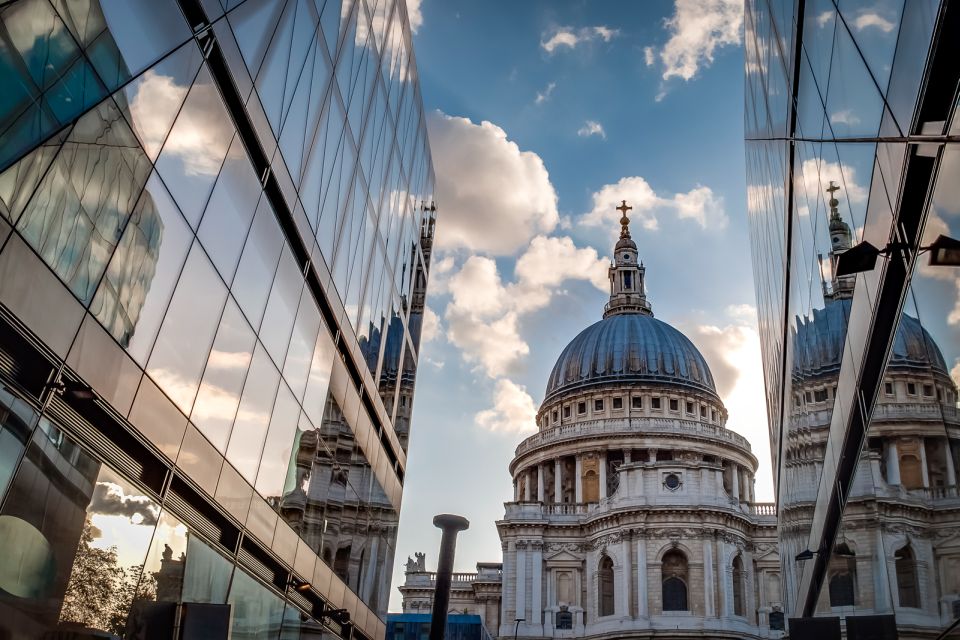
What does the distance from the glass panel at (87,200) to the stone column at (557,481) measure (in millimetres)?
75058

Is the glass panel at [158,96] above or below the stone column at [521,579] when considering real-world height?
Result: below

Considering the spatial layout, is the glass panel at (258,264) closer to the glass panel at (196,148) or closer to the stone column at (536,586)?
the glass panel at (196,148)

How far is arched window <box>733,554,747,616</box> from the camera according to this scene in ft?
220

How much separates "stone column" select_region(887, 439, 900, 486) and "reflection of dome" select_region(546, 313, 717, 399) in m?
81.5

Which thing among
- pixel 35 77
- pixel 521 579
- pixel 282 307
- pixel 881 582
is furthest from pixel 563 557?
pixel 35 77

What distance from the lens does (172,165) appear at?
13.2m

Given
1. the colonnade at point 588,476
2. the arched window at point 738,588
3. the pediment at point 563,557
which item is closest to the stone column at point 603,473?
the colonnade at point 588,476

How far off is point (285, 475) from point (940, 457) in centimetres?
1360

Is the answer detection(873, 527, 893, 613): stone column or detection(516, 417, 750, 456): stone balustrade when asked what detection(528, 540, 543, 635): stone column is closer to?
detection(516, 417, 750, 456): stone balustrade

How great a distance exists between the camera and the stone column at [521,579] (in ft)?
230

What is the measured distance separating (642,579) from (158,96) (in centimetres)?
6036

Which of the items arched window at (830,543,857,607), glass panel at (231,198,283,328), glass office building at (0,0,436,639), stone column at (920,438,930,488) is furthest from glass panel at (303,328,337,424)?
stone column at (920,438,930,488)

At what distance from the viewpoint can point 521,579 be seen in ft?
235

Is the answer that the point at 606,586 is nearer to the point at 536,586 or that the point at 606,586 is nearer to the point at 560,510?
the point at 536,586
